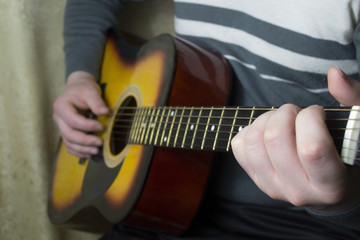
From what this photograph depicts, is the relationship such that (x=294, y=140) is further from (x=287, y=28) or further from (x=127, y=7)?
(x=127, y=7)

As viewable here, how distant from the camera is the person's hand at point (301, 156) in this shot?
0.42 metres

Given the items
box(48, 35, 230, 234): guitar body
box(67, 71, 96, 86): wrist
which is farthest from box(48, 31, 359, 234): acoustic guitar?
box(67, 71, 96, 86): wrist

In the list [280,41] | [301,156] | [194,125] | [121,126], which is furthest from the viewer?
[121,126]

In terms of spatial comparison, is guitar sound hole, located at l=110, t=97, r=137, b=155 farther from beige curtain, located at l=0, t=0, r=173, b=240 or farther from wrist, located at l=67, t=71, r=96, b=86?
beige curtain, located at l=0, t=0, r=173, b=240

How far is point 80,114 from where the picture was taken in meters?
0.99

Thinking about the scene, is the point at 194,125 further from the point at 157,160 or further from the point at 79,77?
the point at 79,77

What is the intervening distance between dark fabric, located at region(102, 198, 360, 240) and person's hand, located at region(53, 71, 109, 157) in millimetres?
207

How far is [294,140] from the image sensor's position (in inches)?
17.6

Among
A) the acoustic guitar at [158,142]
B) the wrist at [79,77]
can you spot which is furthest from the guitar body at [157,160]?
the wrist at [79,77]

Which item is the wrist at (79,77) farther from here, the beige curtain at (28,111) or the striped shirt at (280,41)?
the striped shirt at (280,41)

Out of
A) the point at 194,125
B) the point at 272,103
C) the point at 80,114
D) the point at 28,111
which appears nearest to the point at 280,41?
the point at 272,103

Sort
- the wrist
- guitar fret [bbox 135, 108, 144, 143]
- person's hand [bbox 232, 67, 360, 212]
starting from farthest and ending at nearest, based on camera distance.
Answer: the wrist < guitar fret [bbox 135, 108, 144, 143] < person's hand [bbox 232, 67, 360, 212]

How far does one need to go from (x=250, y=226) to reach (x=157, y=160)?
239 millimetres

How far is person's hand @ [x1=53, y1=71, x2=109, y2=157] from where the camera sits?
0.93m
